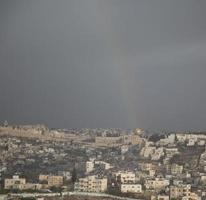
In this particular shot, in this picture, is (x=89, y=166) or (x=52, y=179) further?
(x=89, y=166)

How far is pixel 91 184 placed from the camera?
1692 cm

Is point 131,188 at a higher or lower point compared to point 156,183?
lower

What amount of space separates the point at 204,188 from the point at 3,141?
13.1 m

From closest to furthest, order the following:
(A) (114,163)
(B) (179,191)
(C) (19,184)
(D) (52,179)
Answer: (B) (179,191)
(C) (19,184)
(D) (52,179)
(A) (114,163)

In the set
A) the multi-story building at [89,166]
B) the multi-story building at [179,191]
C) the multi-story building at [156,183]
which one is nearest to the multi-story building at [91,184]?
the multi-story building at [156,183]

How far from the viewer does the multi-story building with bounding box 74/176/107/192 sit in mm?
16484

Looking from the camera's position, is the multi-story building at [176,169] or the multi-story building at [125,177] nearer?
the multi-story building at [125,177]

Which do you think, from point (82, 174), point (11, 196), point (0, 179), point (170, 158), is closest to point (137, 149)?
point (170, 158)

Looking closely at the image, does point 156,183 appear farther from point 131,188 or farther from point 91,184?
point 91,184

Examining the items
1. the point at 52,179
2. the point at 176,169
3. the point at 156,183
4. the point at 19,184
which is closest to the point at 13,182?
the point at 19,184

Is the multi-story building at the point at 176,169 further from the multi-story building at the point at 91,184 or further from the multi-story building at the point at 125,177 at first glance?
the multi-story building at the point at 91,184

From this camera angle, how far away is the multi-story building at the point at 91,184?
1648cm

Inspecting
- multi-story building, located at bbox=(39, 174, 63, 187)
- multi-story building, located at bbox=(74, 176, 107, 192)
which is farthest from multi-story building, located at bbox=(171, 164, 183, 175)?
multi-story building, located at bbox=(39, 174, 63, 187)

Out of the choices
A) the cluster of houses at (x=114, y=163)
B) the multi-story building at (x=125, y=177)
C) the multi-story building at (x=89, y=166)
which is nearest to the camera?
the cluster of houses at (x=114, y=163)
